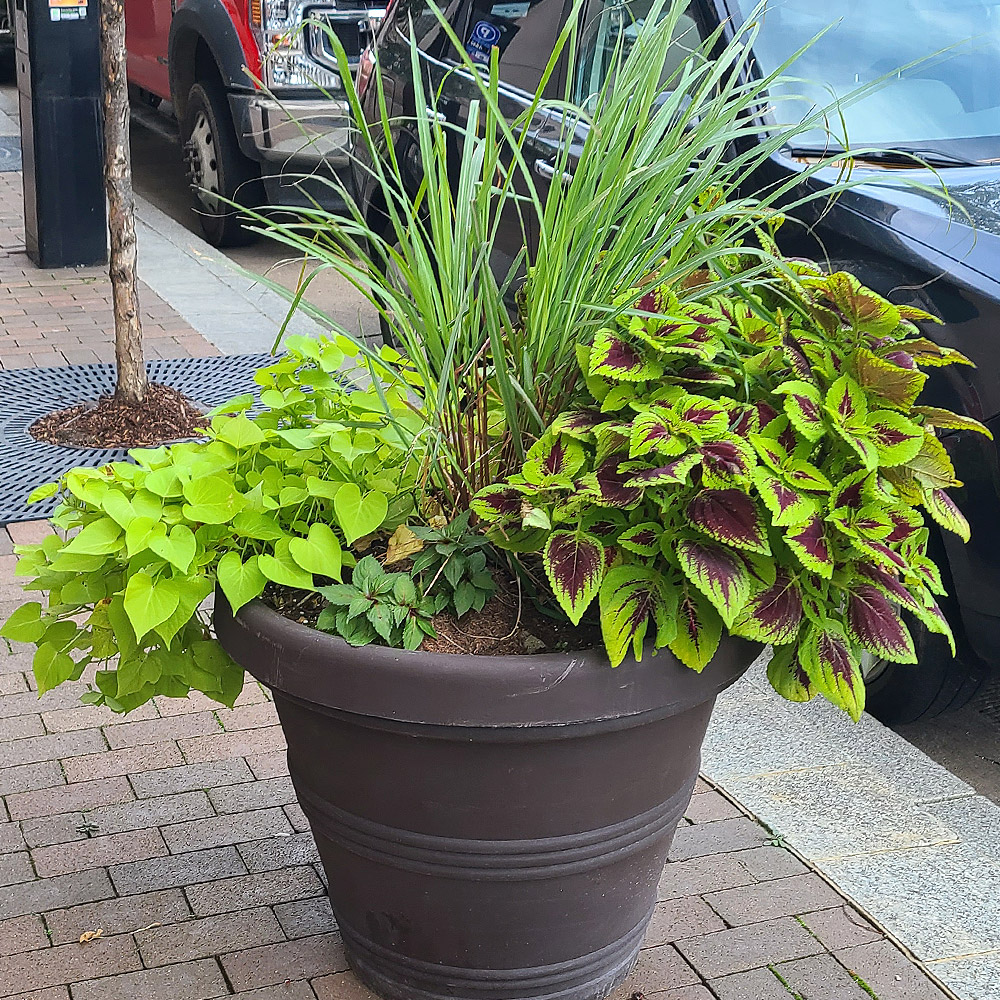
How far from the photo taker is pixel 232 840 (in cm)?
266

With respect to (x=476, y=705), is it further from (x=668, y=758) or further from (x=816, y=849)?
(x=816, y=849)

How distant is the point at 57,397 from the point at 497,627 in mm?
3688

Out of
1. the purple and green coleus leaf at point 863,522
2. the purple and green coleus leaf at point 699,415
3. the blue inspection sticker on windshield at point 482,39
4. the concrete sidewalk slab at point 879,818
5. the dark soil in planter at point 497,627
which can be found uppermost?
the blue inspection sticker on windshield at point 482,39

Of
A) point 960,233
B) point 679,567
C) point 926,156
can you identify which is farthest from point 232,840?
point 926,156

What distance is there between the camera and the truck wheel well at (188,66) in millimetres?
7992

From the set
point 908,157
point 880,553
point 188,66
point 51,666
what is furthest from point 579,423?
point 188,66

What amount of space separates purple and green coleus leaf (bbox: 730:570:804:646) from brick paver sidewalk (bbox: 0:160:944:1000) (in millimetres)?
746

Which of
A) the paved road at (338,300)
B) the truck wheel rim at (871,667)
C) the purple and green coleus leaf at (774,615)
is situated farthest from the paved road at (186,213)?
the purple and green coleus leaf at (774,615)

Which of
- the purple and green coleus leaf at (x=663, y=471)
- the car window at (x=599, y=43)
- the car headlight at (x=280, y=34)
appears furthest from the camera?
the car headlight at (x=280, y=34)

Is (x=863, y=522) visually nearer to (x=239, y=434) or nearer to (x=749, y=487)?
(x=749, y=487)

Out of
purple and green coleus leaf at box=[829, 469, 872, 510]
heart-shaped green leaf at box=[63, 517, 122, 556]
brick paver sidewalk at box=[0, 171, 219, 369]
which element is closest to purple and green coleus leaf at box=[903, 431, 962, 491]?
purple and green coleus leaf at box=[829, 469, 872, 510]

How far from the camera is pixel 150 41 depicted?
9.02m

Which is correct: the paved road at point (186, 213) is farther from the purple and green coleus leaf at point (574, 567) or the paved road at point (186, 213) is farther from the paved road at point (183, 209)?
the purple and green coleus leaf at point (574, 567)

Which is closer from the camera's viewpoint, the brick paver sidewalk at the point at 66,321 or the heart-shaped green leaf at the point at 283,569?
the heart-shaped green leaf at the point at 283,569
